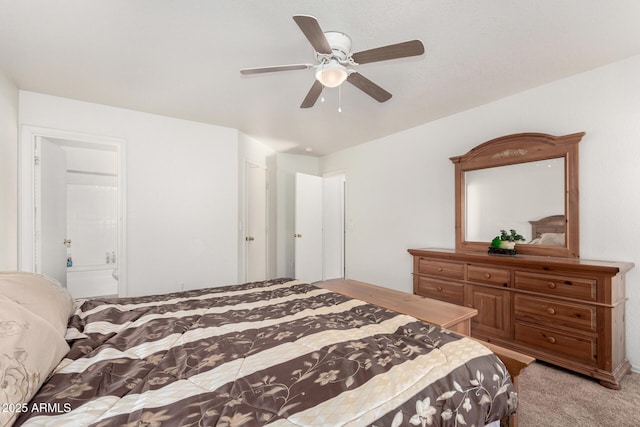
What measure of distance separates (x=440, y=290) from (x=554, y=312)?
1003 mm

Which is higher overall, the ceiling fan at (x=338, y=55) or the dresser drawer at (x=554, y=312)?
the ceiling fan at (x=338, y=55)

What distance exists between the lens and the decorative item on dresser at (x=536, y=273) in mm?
2102

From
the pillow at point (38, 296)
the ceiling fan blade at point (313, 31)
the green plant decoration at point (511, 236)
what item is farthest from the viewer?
the green plant decoration at point (511, 236)

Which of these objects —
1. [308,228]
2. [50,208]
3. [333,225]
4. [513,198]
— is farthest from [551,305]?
[50,208]

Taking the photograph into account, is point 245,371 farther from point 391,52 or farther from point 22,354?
point 391,52

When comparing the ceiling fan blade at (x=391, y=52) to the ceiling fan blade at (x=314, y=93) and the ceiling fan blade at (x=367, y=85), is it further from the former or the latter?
the ceiling fan blade at (x=314, y=93)

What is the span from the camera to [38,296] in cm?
125

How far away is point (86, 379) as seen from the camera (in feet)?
3.07

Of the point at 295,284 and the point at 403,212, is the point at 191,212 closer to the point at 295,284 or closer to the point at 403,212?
the point at 295,284

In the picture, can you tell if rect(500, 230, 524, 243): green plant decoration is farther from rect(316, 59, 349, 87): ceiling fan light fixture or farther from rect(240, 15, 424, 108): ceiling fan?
rect(316, 59, 349, 87): ceiling fan light fixture

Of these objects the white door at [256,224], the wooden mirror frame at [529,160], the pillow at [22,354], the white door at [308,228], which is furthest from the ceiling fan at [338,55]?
the white door at [308,228]

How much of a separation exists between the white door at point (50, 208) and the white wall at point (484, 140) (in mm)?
3932

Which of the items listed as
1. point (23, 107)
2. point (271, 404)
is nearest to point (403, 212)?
point (271, 404)

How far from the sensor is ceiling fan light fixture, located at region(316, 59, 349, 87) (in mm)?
1730
